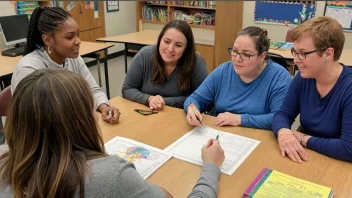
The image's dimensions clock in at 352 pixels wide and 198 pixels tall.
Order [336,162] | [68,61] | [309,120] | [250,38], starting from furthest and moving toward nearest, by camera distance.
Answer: [68,61]
[250,38]
[309,120]
[336,162]

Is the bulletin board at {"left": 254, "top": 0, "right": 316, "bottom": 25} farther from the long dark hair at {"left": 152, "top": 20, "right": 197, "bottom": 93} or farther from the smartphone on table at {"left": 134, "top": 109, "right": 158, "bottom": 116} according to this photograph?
the smartphone on table at {"left": 134, "top": 109, "right": 158, "bottom": 116}

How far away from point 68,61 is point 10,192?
4.39 feet

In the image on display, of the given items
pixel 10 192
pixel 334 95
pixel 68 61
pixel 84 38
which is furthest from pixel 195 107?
pixel 84 38

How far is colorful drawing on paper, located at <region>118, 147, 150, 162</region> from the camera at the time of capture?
1314 mm

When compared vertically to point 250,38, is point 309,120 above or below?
below

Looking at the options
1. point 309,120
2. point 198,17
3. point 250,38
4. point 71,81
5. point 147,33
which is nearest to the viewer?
point 71,81

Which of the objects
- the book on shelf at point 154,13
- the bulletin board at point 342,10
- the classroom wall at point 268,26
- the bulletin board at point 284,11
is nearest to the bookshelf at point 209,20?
the book on shelf at point 154,13

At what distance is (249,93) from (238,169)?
637mm

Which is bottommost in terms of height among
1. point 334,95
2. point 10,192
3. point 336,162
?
point 336,162

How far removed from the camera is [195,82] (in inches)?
84.6

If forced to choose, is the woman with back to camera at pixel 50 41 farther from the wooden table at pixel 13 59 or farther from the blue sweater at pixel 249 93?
the wooden table at pixel 13 59

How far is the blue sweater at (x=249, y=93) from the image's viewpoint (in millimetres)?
1693

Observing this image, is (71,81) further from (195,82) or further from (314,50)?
(195,82)

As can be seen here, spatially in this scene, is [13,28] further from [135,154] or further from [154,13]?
[135,154]
